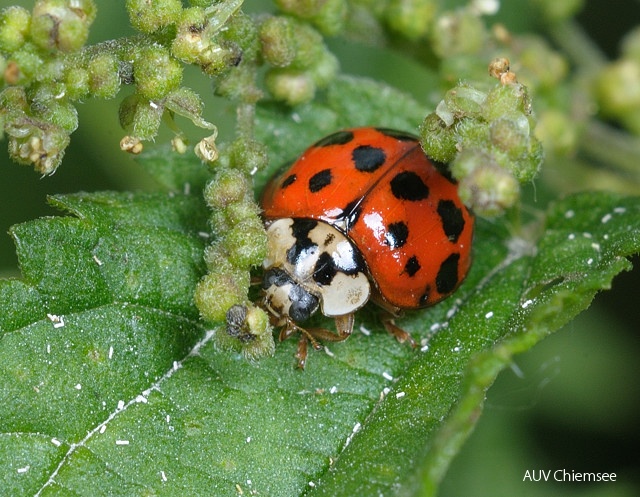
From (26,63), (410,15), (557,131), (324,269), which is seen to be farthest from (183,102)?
(557,131)

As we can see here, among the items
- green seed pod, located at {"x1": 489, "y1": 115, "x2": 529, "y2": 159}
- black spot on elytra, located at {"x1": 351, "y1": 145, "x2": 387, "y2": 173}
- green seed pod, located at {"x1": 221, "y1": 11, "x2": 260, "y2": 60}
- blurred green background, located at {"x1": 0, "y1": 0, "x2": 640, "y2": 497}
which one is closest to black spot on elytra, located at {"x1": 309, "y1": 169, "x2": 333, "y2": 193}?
black spot on elytra, located at {"x1": 351, "y1": 145, "x2": 387, "y2": 173}

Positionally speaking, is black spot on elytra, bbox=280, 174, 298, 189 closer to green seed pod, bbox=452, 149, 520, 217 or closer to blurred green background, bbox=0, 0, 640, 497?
green seed pod, bbox=452, 149, 520, 217

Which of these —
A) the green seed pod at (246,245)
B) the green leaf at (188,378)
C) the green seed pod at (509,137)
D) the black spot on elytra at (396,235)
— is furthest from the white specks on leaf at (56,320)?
the green seed pod at (509,137)

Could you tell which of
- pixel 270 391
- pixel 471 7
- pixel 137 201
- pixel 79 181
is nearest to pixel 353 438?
pixel 270 391

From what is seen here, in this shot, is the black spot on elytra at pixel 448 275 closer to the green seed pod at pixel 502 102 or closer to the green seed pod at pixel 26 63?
the green seed pod at pixel 502 102

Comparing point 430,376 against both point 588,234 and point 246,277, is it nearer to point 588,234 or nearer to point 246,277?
point 246,277

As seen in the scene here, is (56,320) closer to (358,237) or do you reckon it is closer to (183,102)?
(183,102)
